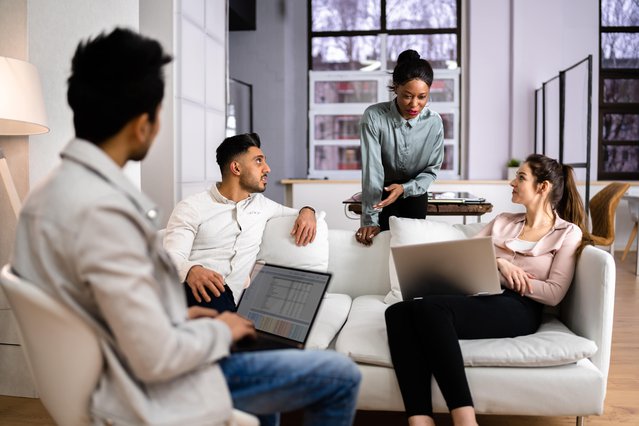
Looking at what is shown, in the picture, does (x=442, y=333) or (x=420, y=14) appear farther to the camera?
(x=420, y=14)

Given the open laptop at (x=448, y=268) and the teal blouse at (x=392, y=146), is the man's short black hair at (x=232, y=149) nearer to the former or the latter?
the teal blouse at (x=392, y=146)

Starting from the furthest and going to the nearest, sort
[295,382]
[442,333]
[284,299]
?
[442,333]
[284,299]
[295,382]

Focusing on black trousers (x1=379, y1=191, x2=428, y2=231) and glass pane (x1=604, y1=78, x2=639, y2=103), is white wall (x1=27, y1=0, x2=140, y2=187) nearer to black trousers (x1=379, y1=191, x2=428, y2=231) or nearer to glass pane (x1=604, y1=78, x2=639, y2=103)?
black trousers (x1=379, y1=191, x2=428, y2=231)

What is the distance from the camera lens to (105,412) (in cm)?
112

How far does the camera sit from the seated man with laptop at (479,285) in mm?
1989

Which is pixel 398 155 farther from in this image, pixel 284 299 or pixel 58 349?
pixel 58 349

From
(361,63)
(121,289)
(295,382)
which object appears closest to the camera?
(121,289)

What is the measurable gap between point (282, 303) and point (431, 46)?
22.3 feet

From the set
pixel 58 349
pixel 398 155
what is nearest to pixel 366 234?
pixel 398 155

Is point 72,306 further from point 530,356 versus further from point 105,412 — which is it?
point 530,356

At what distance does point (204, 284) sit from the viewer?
2.19 metres

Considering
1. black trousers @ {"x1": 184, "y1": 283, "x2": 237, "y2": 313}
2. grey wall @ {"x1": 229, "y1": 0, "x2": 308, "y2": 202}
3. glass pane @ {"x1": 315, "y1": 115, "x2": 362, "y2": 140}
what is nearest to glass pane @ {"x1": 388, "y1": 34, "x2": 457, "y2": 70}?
glass pane @ {"x1": 315, "y1": 115, "x2": 362, "y2": 140}

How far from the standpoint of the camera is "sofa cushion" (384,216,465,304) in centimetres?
271

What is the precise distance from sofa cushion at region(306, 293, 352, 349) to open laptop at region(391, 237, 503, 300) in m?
0.28
